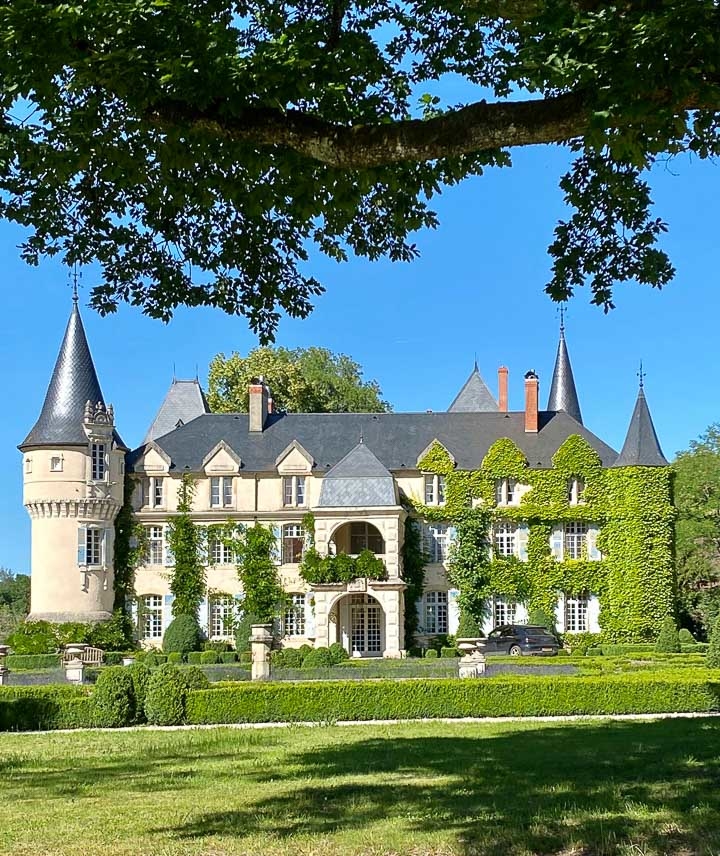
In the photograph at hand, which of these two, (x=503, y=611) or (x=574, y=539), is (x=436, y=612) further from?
(x=574, y=539)

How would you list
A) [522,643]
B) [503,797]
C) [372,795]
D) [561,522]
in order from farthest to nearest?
[561,522]
[522,643]
[372,795]
[503,797]

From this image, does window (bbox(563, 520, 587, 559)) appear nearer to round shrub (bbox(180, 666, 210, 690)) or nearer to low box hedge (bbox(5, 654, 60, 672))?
low box hedge (bbox(5, 654, 60, 672))

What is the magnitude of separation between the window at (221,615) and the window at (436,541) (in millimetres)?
8223

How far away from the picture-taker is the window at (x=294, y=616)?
46438 mm

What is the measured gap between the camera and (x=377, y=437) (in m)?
48.8

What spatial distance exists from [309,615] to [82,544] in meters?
9.44

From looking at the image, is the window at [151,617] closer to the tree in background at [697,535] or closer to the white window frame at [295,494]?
the white window frame at [295,494]

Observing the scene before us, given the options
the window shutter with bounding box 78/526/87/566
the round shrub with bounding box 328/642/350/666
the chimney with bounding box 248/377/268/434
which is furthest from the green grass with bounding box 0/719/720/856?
the chimney with bounding box 248/377/268/434

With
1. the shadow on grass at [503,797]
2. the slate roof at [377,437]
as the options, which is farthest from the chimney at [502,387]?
the shadow on grass at [503,797]

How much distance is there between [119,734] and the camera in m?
19.0

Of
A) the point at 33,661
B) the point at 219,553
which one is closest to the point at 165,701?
the point at 33,661

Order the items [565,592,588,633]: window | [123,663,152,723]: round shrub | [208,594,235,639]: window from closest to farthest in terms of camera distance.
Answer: [123,663,152,723]: round shrub, [565,592,588,633]: window, [208,594,235,639]: window

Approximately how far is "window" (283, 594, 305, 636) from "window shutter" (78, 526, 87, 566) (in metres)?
8.27

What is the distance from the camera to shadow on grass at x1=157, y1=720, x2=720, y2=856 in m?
8.09
